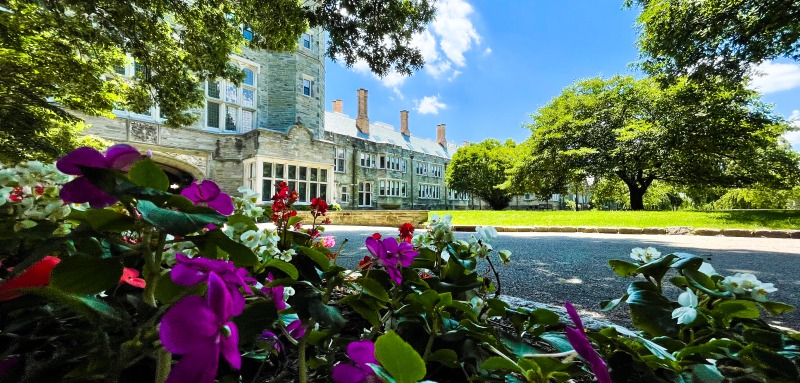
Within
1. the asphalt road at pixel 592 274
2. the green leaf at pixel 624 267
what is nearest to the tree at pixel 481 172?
the asphalt road at pixel 592 274

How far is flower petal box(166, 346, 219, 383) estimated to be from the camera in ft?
0.98

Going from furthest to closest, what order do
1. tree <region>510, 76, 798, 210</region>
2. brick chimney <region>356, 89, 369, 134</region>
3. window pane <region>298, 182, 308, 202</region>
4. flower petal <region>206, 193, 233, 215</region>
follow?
brick chimney <region>356, 89, 369, 134</region> < window pane <region>298, 182, 308, 202</region> < tree <region>510, 76, 798, 210</region> < flower petal <region>206, 193, 233, 215</region>

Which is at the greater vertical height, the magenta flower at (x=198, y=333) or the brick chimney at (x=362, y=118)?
the brick chimney at (x=362, y=118)

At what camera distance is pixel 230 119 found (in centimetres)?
1380

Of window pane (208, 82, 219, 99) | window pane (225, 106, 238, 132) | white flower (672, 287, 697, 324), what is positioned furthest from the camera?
window pane (225, 106, 238, 132)

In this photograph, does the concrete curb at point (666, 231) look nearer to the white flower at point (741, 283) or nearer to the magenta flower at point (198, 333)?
the white flower at point (741, 283)

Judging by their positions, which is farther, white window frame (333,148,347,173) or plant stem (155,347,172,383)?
white window frame (333,148,347,173)

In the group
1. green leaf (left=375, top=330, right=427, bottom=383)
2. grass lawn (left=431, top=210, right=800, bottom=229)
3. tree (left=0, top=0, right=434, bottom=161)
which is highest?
tree (left=0, top=0, right=434, bottom=161)

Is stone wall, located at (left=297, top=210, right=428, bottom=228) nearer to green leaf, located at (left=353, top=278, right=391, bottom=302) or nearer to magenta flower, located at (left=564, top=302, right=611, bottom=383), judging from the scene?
green leaf, located at (left=353, top=278, right=391, bottom=302)

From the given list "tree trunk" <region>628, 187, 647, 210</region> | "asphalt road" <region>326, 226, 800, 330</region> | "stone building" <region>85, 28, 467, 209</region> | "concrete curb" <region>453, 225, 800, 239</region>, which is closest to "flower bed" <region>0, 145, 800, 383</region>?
"asphalt road" <region>326, 226, 800, 330</region>

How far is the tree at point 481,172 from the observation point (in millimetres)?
27375

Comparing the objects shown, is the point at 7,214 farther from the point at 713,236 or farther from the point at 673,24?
the point at 713,236

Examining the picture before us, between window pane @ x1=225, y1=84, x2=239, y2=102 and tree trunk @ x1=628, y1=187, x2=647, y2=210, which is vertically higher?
window pane @ x1=225, y1=84, x2=239, y2=102

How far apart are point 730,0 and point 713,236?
14.9 feet
